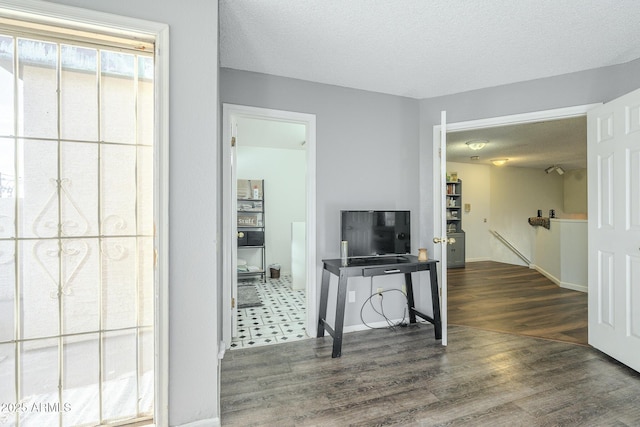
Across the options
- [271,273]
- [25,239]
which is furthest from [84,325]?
[271,273]

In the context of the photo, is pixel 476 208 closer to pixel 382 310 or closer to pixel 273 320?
pixel 382 310

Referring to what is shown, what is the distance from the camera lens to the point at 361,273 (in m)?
2.45

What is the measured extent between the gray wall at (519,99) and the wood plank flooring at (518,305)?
1146 mm

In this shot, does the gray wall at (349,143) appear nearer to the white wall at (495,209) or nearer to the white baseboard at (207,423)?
the white baseboard at (207,423)

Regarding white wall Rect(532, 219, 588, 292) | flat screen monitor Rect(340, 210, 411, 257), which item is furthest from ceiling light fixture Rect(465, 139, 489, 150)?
flat screen monitor Rect(340, 210, 411, 257)

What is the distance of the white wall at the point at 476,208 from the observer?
7.06m

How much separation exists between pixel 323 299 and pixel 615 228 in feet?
8.09

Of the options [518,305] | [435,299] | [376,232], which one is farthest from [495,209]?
[376,232]

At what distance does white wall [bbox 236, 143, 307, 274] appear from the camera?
5520mm

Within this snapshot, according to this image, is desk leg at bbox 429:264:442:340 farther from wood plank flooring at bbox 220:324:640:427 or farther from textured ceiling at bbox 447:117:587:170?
textured ceiling at bbox 447:117:587:170

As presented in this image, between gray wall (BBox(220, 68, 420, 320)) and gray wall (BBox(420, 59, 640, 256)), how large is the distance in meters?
0.12

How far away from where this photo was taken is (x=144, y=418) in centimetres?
158

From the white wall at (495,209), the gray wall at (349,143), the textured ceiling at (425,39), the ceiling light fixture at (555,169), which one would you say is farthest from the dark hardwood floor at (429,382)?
the ceiling light fixture at (555,169)

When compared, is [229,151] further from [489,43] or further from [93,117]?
[489,43]
